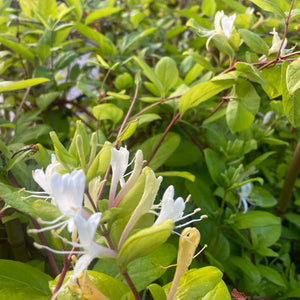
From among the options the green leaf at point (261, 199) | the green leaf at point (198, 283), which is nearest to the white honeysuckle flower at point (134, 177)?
the green leaf at point (198, 283)

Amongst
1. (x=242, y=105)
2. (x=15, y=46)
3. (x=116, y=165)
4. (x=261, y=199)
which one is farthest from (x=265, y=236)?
(x=15, y=46)

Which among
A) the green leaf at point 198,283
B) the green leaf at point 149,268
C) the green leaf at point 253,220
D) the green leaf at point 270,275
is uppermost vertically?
the green leaf at point 198,283

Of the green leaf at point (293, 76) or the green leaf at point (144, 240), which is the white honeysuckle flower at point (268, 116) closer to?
the green leaf at point (293, 76)

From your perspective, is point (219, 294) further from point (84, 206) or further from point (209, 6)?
point (209, 6)

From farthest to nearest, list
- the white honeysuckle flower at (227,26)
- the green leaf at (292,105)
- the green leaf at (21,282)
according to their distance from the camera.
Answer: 1. the white honeysuckle flower at (227,26)
2. the green leaf at (292,105)
3. the green leaf at (21,282)

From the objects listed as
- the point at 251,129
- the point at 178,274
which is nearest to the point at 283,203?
the point at 251,129

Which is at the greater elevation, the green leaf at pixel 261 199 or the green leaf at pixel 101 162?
the green leaf at pixel 101 162

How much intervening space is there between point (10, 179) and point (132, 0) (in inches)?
33.9

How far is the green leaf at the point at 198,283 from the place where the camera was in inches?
12.6

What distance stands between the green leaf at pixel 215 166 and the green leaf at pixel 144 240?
1.25ft

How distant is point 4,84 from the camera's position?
1.59 ft

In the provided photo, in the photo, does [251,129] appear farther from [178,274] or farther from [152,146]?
[178,274]

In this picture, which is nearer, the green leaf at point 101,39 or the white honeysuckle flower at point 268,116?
the green leaf at point 101,39

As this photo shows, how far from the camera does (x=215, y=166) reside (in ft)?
2.12
